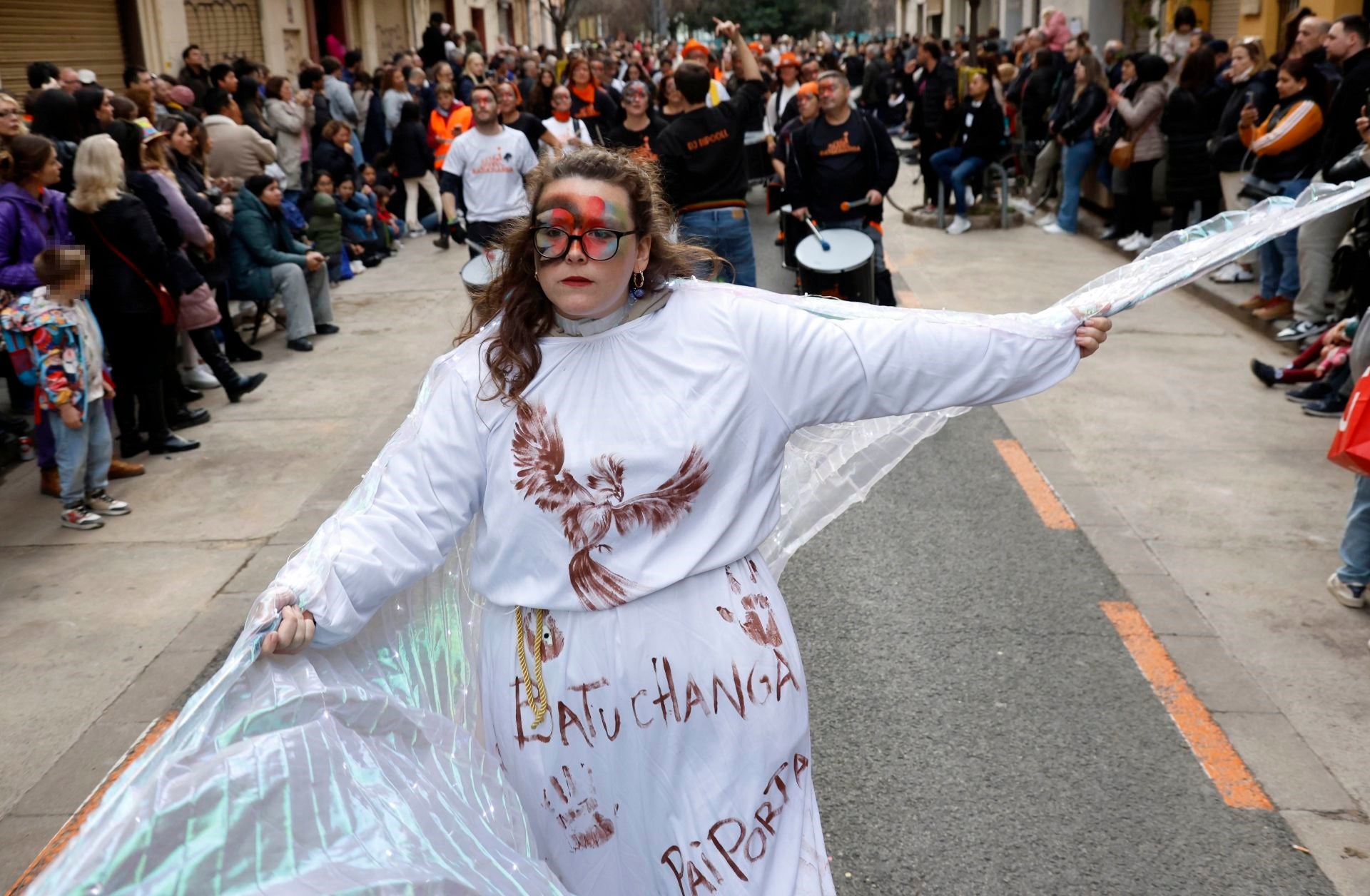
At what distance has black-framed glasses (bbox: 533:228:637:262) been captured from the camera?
2543mm

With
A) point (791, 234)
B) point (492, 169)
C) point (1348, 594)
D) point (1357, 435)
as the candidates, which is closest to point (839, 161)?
point (791, 234)

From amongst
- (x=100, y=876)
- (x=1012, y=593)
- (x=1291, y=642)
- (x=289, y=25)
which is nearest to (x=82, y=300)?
(x=1012, y=593)

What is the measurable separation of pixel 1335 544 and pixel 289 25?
20970mm

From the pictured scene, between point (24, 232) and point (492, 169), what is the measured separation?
3933 mm

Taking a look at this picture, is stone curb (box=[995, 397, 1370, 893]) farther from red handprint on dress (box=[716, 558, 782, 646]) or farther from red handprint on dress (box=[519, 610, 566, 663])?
red handprint on dress (box=[519, 610, 566, 663])

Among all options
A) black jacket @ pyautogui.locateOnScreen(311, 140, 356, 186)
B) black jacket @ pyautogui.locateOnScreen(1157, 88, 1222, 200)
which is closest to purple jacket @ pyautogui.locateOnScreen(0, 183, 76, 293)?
black jacket @ pyautogui.locateOnScreen(311, 140, 356, 186)

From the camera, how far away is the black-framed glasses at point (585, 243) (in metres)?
2.54

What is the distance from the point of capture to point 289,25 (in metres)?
22.7

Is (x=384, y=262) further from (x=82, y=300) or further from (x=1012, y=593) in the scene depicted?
(x=1012, y=593)

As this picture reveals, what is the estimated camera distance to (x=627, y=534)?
95.6 inches

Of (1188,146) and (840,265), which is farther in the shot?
(1188,146)

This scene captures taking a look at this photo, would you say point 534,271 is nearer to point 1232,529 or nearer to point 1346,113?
point 1232,529

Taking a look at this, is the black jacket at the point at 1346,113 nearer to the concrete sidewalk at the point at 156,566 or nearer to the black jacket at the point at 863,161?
the black jacket at the point at 863,161

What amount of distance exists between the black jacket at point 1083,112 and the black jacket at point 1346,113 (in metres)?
5.57
